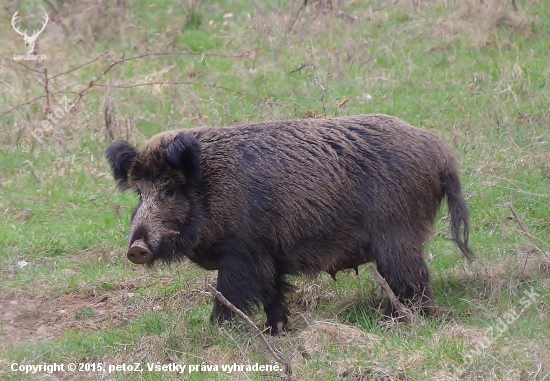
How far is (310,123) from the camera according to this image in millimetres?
6699

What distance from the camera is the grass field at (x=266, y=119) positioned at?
563 centimetres

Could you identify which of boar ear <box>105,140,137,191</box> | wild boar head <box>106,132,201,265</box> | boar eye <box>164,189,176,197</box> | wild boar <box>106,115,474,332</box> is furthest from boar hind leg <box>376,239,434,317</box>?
boar ear <box>105,140,137,191</box>

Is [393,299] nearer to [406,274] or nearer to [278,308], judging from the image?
[406,274]

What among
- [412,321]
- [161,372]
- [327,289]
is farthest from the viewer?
[327,289]

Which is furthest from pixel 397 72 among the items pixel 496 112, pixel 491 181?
pixel 491 181

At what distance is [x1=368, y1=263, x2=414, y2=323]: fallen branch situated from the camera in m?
5.95

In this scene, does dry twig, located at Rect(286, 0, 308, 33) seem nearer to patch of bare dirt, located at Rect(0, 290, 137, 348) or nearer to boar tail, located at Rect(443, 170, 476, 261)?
patch of bare dirt, located at Rect(0, 290, 137, 348)

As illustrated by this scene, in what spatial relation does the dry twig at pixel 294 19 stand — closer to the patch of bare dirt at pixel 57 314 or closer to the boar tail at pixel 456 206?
the patch of bare dirt at pixel 57 314

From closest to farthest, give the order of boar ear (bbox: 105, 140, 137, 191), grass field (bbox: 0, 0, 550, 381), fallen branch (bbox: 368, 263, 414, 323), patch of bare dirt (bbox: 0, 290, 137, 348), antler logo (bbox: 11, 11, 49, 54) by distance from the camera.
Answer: grass field (bbox: 0, 0, 550, 381), fallen branch (bbox: 368, 263, 414, 323), boar ear (bbox: 105, 140, 137, 191), patch of bare dirt (bbox: 0, 290, 137, 348), antler logo (bbox: 11, 11, 49, 54)

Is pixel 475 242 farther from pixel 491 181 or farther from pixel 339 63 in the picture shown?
pixel 339 63

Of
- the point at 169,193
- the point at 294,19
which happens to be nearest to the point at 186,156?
the point at 169,193

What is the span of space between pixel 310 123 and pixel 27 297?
2739 mm

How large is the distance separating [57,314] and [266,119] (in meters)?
3.53

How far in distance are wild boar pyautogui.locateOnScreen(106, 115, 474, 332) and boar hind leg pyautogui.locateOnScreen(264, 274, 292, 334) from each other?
3.9 inches
